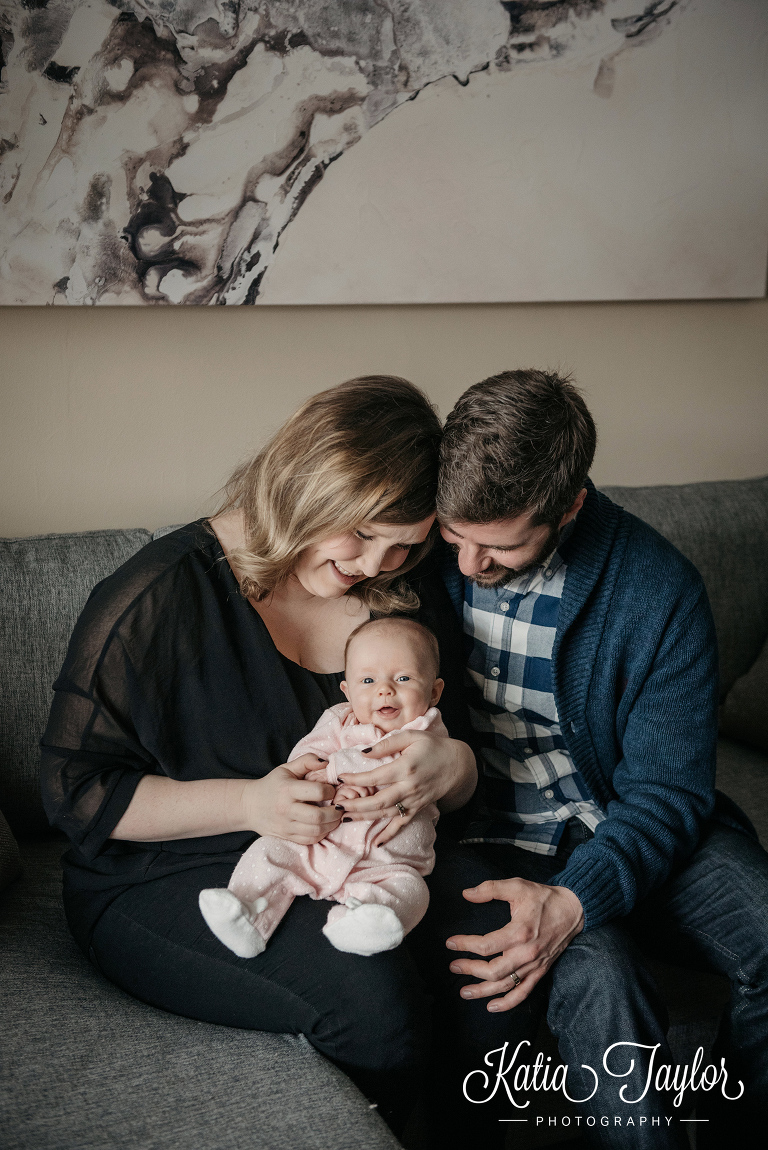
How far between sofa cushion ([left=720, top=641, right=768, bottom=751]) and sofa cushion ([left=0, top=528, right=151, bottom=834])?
5.12ft

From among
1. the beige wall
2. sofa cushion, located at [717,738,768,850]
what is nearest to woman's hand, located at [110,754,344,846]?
the beige wall

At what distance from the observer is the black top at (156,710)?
134cm

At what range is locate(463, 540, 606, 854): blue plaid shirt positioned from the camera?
1.57 meters

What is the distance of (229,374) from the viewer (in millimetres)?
2059

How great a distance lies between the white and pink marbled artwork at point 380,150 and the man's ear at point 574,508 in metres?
0.88

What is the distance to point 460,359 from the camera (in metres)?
2.29

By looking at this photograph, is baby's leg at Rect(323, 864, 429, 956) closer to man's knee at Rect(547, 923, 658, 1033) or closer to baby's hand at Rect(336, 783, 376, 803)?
baby's hand at Rect(336, 783, 376, 803)

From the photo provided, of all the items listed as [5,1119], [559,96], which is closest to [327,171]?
[559,96]

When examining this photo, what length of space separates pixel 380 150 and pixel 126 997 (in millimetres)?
1813

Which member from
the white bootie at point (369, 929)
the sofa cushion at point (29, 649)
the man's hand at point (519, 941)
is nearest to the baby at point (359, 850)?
the white bootie at point (369, 929)

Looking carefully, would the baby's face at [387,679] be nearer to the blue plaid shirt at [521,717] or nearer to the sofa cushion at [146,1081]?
the blue plaid shirt at [521,717]

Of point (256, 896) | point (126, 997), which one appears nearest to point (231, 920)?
point (256, 896)

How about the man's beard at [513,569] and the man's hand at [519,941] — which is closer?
the man's hand at [519,941]

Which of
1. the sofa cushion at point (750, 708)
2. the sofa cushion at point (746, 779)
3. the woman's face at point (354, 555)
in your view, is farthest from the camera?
the sofa cushion at point (750, 708)
